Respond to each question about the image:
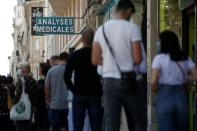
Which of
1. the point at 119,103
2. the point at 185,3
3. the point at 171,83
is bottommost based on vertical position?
the point at 119,103

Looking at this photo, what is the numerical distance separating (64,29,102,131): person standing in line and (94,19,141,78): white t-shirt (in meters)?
1.77

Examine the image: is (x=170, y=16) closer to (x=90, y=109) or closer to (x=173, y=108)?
(x=90, y=109)

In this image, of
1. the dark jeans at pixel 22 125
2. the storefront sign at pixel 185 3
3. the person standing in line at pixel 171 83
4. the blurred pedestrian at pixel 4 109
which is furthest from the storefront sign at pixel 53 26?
the person standing in line at pixel 171 83

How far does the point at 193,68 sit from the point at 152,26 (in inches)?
202

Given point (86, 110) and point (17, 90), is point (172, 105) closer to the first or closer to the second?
point (86, 110)

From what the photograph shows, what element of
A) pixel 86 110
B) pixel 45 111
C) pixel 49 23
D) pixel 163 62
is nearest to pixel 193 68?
pixel 163 62

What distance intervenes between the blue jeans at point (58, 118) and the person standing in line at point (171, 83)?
4.39m

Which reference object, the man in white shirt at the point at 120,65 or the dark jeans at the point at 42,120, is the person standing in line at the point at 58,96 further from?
the man in white shirt at the point at 120,65

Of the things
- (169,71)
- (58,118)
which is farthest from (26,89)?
(169,71)

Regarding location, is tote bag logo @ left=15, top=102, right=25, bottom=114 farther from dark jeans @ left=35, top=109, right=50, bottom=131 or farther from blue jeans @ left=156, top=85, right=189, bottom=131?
blue jeans @ left=156, top=85, right=189, bottom=131

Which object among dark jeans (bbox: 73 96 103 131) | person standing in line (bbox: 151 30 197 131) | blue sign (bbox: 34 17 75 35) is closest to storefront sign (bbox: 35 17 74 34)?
blue sign (bbox: 34 17 75 35)

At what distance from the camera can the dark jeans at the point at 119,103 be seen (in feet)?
26.5

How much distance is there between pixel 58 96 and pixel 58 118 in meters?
0.41

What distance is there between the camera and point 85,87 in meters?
9.98
